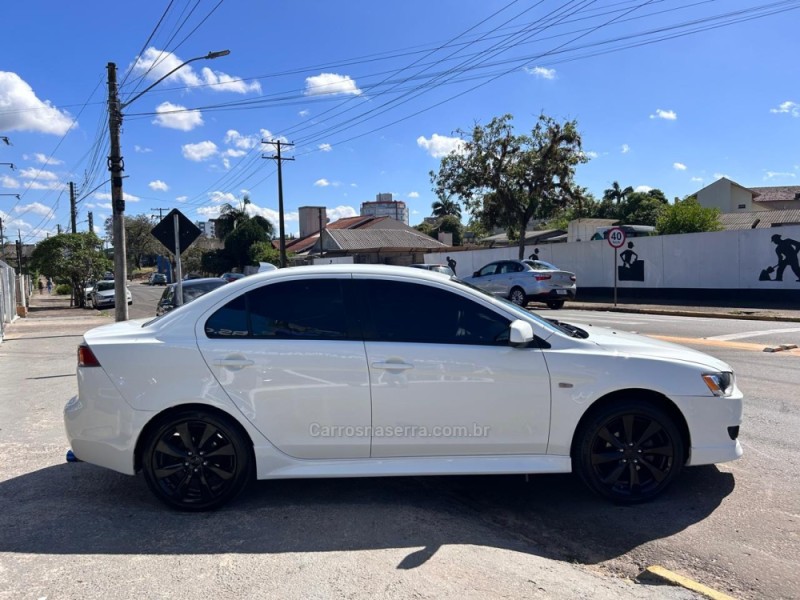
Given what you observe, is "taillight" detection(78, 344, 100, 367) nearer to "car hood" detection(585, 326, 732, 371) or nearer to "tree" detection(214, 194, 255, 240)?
"car hood" detection(585, 326, 732, 371)

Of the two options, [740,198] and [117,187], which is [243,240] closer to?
[117,187]

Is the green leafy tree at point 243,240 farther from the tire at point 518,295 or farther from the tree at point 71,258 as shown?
the tire at point 518,295

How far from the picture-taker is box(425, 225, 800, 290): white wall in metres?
Result: 20.3

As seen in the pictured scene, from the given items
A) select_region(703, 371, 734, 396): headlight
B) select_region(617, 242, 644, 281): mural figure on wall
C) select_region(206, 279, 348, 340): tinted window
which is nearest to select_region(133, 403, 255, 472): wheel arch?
select_region(206, 279, 348, 340): tinted window

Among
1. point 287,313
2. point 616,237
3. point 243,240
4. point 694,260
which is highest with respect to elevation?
point 243,240

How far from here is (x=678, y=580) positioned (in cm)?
321

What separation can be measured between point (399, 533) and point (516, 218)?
1135 inches

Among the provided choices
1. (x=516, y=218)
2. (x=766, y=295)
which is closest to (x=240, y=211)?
(x=516, y=218)

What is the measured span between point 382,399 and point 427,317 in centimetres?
65

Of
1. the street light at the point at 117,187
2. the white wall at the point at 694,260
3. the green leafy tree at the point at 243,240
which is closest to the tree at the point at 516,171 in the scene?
the white wall at the point at 694,260

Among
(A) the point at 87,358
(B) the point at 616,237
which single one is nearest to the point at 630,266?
(B) the point at 616,237

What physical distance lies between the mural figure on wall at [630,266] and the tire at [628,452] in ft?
71.8

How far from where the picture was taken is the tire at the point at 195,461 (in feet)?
13.4

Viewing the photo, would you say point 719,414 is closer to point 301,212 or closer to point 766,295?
point 766,295
